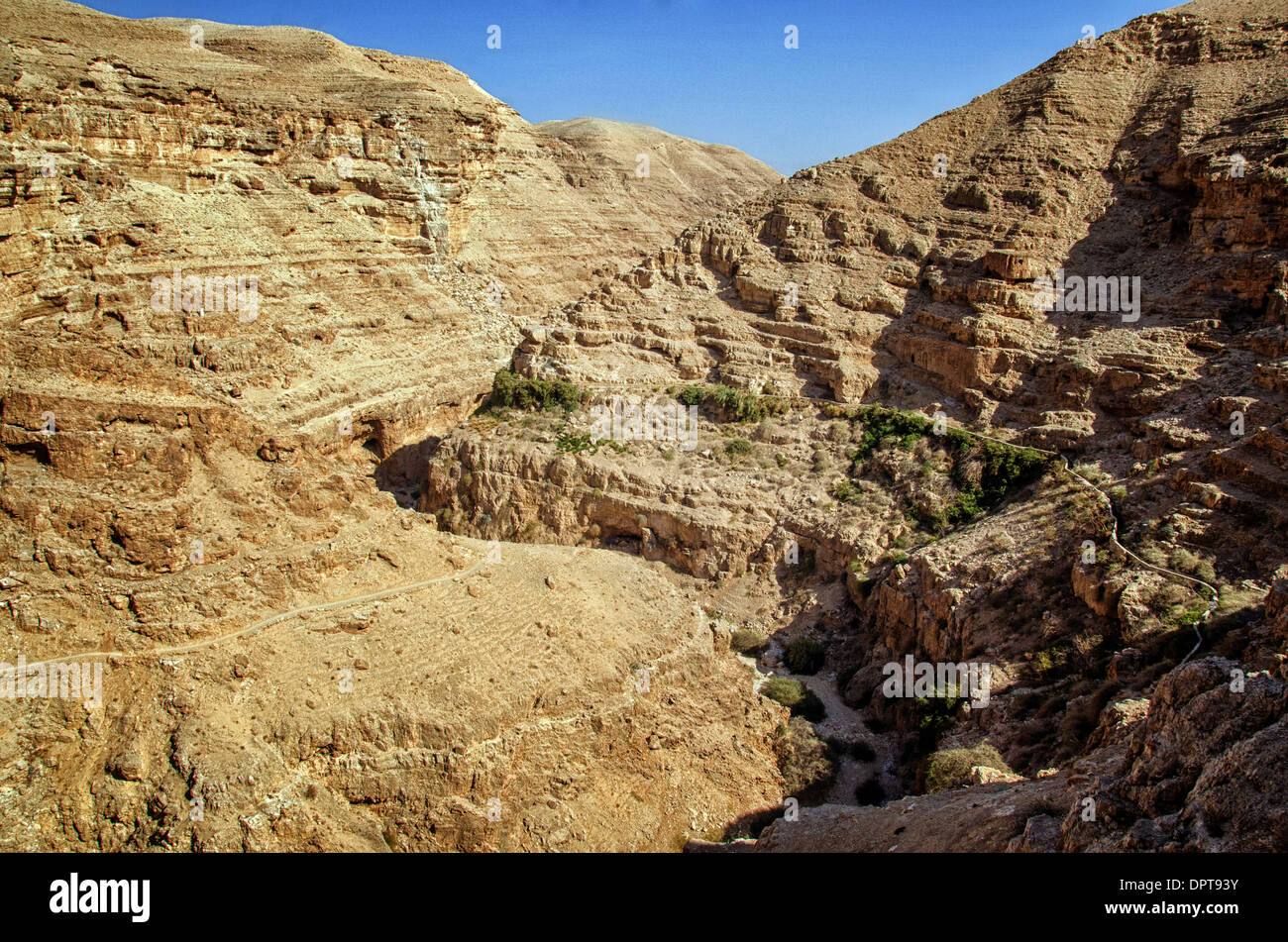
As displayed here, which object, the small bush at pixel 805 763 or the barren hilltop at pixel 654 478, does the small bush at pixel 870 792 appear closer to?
the barren hilltop at pixel 654 478

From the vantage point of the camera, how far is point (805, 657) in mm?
23406

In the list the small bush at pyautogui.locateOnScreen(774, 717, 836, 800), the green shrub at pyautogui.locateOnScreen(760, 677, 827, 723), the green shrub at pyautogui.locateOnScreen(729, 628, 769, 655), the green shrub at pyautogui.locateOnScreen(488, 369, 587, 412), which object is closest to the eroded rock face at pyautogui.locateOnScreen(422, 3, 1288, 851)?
the green shrub at pyautogui.locateOnScreen(488, 369, 587, 412)

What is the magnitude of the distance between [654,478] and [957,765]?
13.0 m

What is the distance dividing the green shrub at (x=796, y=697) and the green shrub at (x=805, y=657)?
45.0 inches

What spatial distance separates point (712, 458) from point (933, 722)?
1125cm

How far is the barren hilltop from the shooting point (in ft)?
47.4

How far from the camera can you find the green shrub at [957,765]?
16062 millimetres

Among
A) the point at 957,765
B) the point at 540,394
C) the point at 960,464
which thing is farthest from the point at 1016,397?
the point at 540,394

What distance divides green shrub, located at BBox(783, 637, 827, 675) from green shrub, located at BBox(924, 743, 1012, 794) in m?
6.52

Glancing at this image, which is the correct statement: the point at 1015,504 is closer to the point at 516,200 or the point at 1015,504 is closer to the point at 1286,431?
the point at 1286,431

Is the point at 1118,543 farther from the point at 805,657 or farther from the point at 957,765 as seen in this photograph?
the point at 805,657

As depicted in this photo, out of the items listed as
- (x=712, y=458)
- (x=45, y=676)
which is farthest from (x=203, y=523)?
(x=712, y=458)

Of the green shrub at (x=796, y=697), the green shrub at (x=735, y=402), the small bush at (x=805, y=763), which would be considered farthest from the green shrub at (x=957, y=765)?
the green shrub at (x=735, y=402)

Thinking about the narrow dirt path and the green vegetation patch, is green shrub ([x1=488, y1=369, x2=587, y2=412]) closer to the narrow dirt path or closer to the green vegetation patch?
the green vegetation patch
